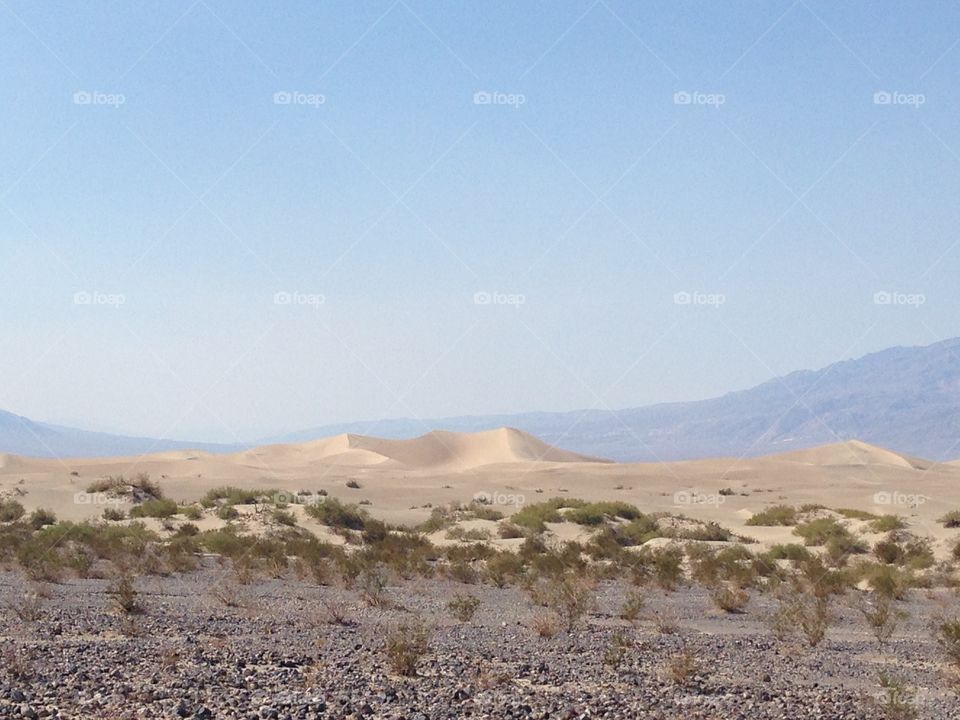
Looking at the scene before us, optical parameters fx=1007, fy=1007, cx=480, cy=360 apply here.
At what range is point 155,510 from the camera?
119 ft

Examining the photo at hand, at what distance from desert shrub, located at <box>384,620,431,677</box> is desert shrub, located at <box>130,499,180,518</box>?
82.0ft

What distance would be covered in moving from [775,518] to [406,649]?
30971mm

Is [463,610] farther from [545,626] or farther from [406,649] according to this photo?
[406,649]

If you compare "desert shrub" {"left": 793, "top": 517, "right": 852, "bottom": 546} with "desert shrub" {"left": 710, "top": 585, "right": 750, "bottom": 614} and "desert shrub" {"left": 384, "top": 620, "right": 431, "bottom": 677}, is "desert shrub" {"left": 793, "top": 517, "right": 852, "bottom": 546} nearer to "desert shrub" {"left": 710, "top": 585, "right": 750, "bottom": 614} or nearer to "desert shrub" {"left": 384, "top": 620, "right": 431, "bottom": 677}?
"desert shrub" {"left": 710, "top": 585, "right": 750, "bottom": 614}

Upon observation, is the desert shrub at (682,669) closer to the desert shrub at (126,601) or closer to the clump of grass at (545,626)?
the clump of grass at (545,626)

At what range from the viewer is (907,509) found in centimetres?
4194

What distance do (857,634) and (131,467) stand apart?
62874mm

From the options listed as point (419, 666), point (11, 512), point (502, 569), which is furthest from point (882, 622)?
point (11, 512)

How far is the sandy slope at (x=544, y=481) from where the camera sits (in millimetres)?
44094

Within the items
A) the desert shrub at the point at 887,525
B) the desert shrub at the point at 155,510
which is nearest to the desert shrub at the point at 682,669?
the desert shrub at the point at 887,525

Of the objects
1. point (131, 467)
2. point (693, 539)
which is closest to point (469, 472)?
point (131, 467)

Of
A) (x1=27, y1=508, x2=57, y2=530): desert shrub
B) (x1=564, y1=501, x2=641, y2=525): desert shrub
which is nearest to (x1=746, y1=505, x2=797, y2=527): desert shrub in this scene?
(x1=564, y1=501, x2=641, y2=525): desert shrub

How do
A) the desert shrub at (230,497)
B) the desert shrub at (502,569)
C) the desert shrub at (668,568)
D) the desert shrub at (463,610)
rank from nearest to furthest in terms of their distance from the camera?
1. the desert shrub at (463,610)
2. the desert shrub at (668,568)
3. the desert shrub at (502,569)
4. the desert shrub at (230,497)

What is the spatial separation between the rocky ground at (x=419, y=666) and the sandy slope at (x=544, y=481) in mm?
17458
